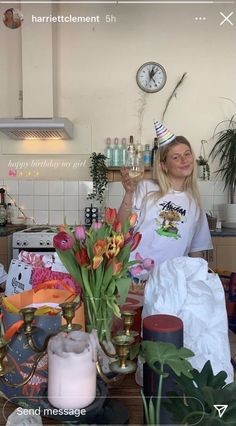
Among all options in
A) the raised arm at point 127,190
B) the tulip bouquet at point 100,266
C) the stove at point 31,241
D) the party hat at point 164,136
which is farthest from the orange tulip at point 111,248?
the stove at point 31,241

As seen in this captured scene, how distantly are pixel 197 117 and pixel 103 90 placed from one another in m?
0.86

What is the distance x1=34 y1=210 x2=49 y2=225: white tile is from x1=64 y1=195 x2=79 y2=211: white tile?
203 millimetres

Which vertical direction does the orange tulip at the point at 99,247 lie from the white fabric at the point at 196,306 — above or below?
above

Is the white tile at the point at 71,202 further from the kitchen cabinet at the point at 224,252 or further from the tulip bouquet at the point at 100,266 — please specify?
the tulip bouquet at the point at 100,266

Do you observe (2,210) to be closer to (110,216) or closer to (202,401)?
(110,216)

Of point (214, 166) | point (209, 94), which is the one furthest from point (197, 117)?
point (214, 166)

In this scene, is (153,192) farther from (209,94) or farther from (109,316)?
(209,94)

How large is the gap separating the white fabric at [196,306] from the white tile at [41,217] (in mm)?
2617

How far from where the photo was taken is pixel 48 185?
3244mm

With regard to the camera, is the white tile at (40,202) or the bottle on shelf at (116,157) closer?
the bottle on shelf at (116,157)

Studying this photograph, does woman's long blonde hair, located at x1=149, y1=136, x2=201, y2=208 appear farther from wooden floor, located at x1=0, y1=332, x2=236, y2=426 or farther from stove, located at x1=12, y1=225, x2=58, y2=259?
stove, located at x1=12, y1=225, x2=58, y2=259

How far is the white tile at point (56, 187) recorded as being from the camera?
3.24m

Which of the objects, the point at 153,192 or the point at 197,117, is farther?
the point at 197,117

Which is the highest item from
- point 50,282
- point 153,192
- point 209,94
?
point 209,94
